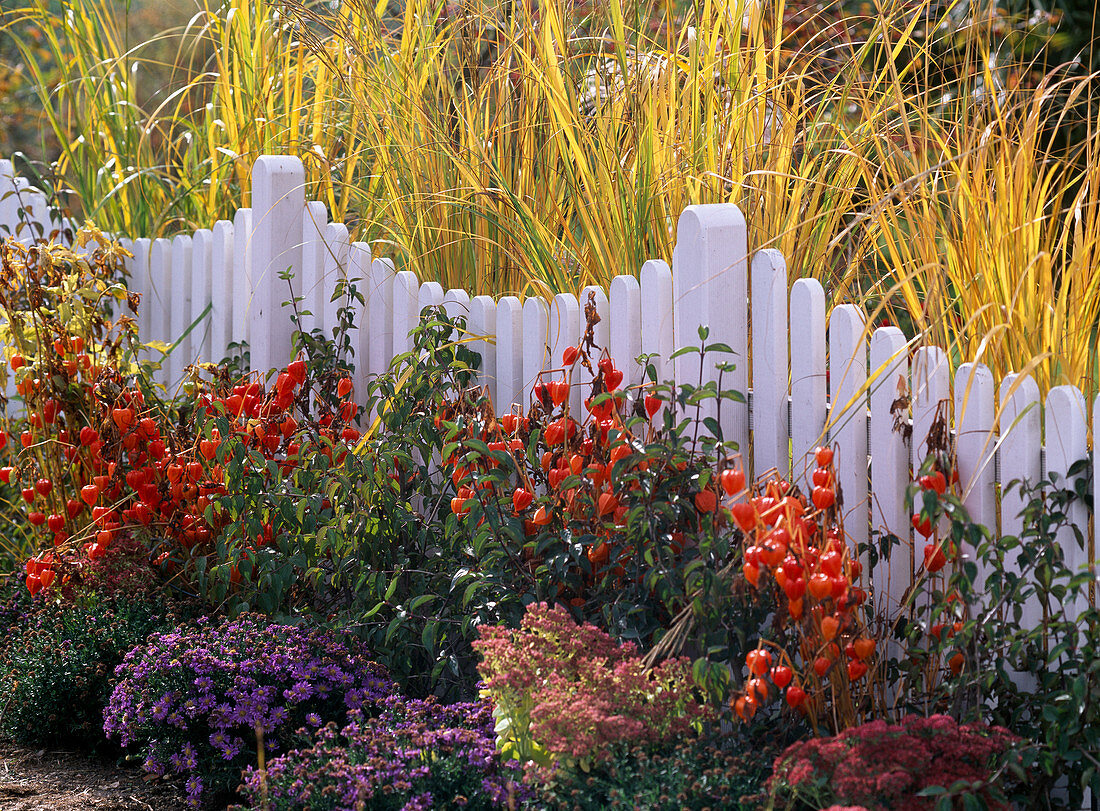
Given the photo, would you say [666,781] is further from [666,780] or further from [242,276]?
[242,276]

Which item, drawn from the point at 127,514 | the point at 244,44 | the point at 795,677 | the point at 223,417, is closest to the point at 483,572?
the point at 795,677

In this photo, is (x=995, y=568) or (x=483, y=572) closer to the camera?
(x=995, y=568)

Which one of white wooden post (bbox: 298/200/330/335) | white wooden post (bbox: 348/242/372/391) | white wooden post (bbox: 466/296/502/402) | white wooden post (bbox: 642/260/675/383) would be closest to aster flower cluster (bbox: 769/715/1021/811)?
white wooden post (bbox: 642/260/675/383)

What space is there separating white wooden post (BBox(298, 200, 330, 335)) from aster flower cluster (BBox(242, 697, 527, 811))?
171 cm

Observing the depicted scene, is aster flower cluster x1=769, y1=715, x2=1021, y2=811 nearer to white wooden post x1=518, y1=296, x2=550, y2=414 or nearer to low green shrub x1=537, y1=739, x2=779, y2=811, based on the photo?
low green shrub x1=537, y1=739, x2=779, y2=811

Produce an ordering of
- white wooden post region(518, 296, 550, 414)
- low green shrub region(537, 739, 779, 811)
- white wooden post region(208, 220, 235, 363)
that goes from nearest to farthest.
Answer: low green shrub region(537, 739, 779, 811) → white wooden post region(518, 296, 550, 414) → white wooden post region(208, 220, 235, 363)

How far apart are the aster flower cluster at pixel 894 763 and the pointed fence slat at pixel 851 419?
0.53m

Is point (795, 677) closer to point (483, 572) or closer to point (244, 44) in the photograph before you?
point (483, 572)

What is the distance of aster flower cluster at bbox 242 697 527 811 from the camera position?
6.72ft

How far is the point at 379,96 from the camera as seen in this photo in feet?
11.3

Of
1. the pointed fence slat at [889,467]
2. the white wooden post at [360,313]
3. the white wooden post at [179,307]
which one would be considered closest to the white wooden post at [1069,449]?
the pointed fence slat at [889,467]

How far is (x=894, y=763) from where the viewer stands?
178 cm

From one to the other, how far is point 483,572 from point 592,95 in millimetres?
1660

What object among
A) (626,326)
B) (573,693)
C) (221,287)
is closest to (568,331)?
(626,326)
